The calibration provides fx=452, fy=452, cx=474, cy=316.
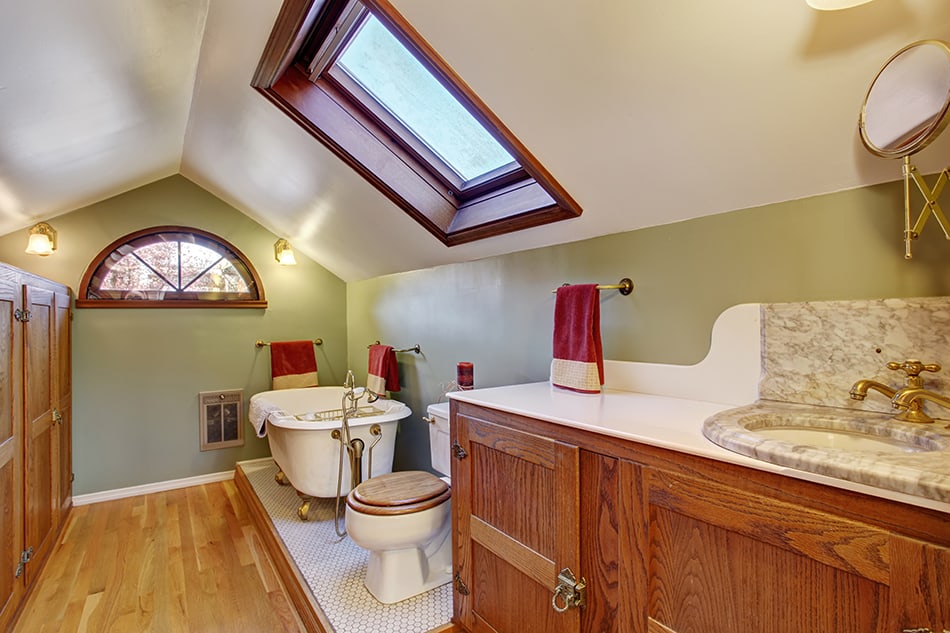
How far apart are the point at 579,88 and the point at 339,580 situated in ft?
7.31

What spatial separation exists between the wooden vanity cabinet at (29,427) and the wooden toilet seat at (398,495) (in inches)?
53.4

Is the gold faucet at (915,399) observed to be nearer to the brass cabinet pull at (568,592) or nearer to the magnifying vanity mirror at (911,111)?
the magnifying vanity mirror at (911,111)

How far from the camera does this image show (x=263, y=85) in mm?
1962

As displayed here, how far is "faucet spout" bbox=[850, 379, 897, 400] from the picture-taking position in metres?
0.99

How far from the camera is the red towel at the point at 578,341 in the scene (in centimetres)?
161

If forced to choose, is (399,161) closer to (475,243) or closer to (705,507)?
(475,243)

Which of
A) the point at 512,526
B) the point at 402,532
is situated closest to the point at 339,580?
the point at 402,532

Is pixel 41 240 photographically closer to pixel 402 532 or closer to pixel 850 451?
pixel 402 532

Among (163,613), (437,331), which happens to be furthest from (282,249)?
(163,613)

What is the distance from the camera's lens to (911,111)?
2.99 ft

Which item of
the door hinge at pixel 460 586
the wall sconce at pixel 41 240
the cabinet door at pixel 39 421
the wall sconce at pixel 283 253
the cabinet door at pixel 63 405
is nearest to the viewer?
the door hinge at pixel 460 586

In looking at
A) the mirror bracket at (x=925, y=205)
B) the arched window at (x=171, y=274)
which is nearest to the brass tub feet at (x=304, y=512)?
the arched window at (x=171, y=274)

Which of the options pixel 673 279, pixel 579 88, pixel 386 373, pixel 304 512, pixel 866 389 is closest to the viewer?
pixel 866 389

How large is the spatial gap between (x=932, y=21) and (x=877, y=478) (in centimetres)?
Answer: 86
